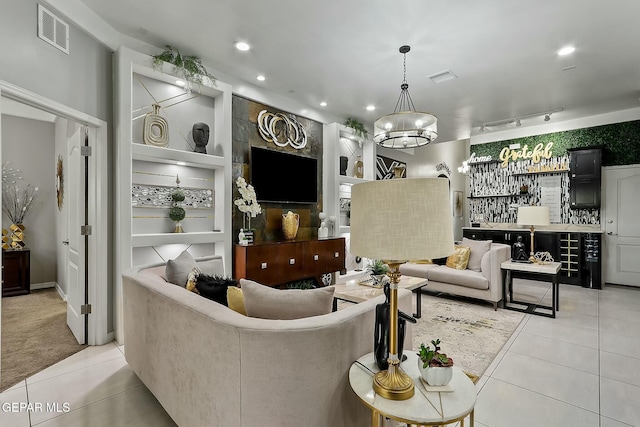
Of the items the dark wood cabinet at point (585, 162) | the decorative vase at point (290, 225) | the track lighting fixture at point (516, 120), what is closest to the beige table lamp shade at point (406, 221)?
the decorative vase at point (290, 225)

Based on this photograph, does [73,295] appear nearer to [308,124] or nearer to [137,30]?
[137,30]

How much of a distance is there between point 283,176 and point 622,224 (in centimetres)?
602

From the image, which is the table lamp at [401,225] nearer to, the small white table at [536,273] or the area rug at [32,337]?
the area rug at [32,337]

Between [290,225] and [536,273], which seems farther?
[290,225]

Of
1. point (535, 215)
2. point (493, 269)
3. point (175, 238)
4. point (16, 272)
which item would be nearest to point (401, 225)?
point (175, 238)

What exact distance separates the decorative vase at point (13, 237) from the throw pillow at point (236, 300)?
537 cm

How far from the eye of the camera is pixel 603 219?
18.6 feet

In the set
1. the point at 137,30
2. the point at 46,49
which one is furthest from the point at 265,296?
the point at 137,30

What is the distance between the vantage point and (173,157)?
3439 millimetres

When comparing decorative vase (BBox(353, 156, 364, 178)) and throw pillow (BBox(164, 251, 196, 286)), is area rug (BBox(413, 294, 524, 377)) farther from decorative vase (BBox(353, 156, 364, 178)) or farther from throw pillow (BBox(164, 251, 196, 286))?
decorative vase (BBox(353, 156, 364, 178))

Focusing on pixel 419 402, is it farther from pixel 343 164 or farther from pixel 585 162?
pixel 585 162

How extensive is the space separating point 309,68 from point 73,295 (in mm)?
3723

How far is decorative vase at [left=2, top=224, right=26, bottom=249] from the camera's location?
4898 mm

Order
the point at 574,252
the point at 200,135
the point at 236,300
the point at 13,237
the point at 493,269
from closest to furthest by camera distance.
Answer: the point at 236,300
the point at 200,135
the point at 493,269
the point at 13,237
the point at 574,252
